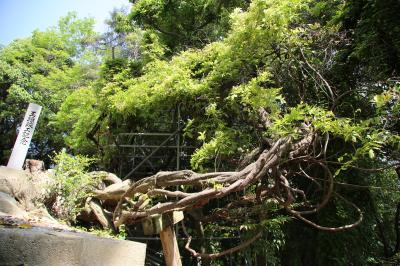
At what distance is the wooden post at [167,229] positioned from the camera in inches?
202

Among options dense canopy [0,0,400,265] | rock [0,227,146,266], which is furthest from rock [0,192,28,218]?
rock [0,227,146,266]

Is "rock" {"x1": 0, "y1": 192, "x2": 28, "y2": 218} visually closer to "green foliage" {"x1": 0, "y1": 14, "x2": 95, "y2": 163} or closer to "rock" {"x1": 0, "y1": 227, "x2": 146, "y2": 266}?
"rock" {"x1": 0, "y1": 227, "x2": 146, "y2": 266}

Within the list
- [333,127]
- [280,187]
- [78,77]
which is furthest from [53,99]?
[333,127]

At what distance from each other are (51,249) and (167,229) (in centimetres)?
311

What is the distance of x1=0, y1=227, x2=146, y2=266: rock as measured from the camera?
2.14 m

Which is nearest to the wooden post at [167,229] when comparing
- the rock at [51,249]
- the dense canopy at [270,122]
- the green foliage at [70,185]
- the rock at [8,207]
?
the dense canopy at [270,122]

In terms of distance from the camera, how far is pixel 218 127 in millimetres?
6781

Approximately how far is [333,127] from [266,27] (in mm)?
2345

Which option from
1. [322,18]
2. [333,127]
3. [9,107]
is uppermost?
[322,18]

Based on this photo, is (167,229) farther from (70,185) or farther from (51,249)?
(51,249)

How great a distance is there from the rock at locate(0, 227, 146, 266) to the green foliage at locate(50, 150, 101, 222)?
3630mm

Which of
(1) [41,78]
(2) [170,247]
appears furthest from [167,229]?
(1) [41,78]

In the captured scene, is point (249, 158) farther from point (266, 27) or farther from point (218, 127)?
point (266, 27)

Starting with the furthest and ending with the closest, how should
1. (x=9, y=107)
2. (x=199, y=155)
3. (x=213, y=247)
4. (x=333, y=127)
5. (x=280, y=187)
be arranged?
(x=9, y=107) → (x=213, y=247) → (x=199, y=155) → (x=280, y=187) → (x=333, y=127)
